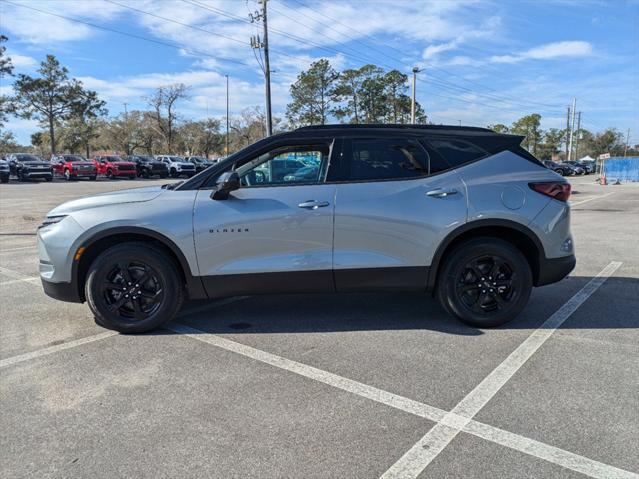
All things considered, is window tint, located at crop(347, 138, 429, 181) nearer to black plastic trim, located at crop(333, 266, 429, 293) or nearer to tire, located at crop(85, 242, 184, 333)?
black plastic trim, located at crop(333, 266, 429, 293)

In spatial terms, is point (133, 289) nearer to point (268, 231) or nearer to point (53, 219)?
point (53, 219)

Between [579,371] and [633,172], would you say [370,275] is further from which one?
[633,172]

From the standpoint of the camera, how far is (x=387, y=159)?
173 inches

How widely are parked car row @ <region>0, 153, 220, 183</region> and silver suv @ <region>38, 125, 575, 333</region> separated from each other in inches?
1023

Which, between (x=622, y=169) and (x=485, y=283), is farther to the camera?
(x=622, y=169)

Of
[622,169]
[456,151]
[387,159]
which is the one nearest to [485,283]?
[456,151]

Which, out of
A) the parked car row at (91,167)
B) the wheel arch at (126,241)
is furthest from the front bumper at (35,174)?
the wheel arch at (126,241)

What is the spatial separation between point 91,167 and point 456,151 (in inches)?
1460

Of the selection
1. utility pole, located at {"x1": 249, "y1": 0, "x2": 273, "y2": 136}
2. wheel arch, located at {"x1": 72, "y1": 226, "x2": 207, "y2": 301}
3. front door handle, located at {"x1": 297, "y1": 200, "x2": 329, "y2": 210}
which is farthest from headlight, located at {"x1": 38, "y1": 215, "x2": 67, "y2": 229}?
utility pole, located at {"x1": 249, "y1": 0, "x2": 273, "y2": 136}

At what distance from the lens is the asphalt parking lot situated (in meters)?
2.55

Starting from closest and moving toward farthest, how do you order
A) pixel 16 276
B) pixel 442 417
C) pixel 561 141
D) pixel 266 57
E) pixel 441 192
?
pixel 442 417 < pixel 441 192 < pixel 16 276 < pixel 266 57 < pixel 561 141

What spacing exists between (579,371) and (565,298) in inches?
80.4

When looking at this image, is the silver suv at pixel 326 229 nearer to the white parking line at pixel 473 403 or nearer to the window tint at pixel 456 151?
the window tint at pixel 456 151

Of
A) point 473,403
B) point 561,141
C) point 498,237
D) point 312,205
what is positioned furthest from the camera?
point 561,141
